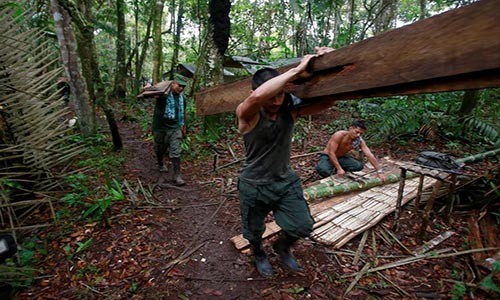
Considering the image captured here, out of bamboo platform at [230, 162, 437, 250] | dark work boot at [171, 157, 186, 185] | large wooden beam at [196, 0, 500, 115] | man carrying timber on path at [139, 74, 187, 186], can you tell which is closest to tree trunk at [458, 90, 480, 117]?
bamboo platform at [230, 162, 437, 250]

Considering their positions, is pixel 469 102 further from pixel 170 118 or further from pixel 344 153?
pixel 170 118

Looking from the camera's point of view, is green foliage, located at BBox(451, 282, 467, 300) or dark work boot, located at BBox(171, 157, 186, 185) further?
dark work boot, located at BBox(171, 157, 186, 185)

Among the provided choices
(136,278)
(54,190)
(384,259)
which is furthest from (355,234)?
(54,190)

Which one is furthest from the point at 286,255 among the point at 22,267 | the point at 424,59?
the point at 22,267

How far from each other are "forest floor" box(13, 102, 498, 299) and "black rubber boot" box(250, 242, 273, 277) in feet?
0.27

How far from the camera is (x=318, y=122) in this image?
1012cm

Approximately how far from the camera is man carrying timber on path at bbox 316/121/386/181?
5.51 metres

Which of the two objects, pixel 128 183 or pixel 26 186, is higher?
pixel 26 186

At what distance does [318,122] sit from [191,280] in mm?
8366

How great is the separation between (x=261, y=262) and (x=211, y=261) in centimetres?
68

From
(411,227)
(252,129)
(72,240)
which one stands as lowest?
(411,227)

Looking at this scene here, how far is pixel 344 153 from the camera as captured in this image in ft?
19.9

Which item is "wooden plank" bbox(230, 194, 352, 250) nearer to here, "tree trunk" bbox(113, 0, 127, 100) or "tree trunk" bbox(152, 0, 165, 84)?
"tree trunk" bbox(152, 0, 165, 84)

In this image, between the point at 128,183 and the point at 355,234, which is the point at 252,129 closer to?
the point at 355,234
